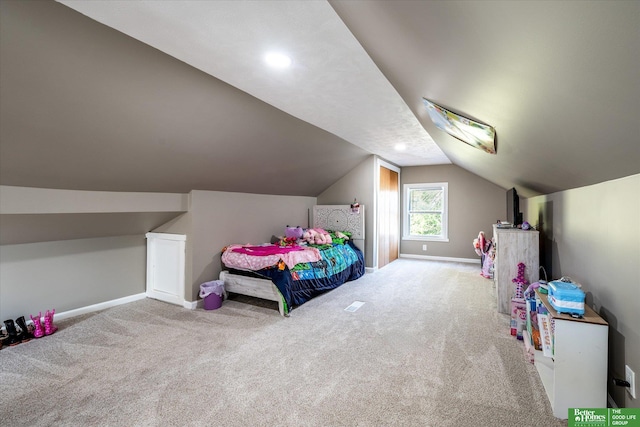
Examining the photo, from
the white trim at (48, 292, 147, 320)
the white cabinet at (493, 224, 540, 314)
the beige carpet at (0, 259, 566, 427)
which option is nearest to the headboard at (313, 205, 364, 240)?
the beige carpet at (0, 259, 566, 427)

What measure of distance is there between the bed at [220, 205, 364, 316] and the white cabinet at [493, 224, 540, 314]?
2.18 m

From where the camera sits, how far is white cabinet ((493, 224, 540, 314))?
3.23m

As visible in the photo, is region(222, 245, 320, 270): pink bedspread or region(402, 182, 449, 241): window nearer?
region(222, 245, 320, 270): pink bedspread

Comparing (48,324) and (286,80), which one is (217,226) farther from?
(286,80)

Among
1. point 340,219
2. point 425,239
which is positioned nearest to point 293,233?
point 340,219

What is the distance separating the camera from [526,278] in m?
3.28

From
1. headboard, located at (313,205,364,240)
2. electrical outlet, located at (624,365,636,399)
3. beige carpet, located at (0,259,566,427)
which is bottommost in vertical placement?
beige carpet, located at (0,259,566,427)

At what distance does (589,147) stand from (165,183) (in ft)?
12.4

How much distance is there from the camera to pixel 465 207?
656cm

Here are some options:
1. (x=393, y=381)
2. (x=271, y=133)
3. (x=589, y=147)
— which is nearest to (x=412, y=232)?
(x=271, y=133)

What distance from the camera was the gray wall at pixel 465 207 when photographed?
631cm

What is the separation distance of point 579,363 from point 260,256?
3086 millimetres

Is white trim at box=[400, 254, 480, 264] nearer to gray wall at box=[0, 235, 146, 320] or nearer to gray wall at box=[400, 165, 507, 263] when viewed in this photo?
gray wall at box=[400, 165, 507, 263]

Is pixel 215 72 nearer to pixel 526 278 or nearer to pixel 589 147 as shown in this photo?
pixel 589 147
